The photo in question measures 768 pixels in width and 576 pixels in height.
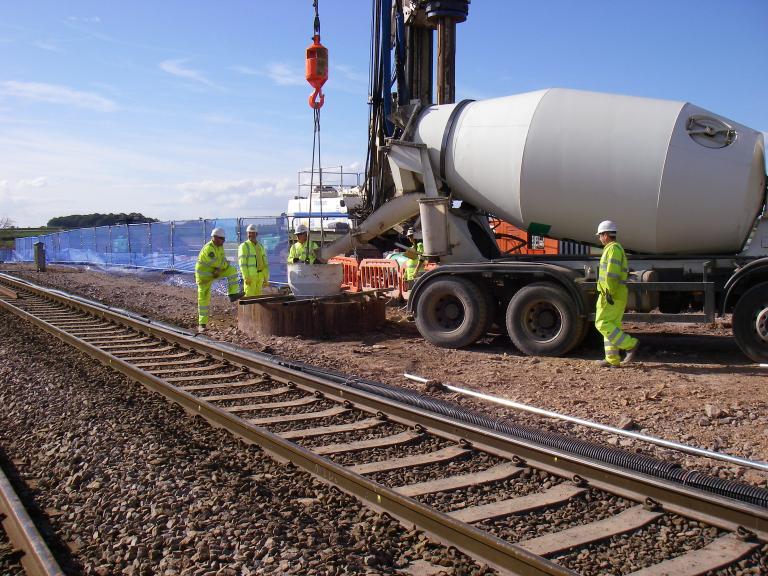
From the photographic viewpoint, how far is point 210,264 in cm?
1189

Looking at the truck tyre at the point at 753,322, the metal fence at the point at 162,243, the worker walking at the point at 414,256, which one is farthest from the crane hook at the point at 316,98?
the metal fence at the point at 162,243

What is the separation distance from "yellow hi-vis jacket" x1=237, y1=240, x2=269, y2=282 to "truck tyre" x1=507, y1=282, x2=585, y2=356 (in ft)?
15.6

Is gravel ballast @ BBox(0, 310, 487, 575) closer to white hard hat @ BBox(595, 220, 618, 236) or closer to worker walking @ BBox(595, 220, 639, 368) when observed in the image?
worker walking @ BBox(595, 220, 639, 368)

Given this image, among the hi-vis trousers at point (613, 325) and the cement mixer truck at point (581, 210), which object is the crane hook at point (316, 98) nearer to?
the cement mixer truck at point (581, 210)

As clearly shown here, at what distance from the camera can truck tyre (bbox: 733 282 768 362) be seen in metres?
7.99

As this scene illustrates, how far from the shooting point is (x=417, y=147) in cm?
1059

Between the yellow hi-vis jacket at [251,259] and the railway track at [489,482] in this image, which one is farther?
the yellow hi-vis jacket at [251,259]

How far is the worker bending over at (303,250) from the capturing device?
11.8 metres

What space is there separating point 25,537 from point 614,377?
20.1ft

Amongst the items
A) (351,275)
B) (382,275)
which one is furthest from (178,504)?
(351,275)

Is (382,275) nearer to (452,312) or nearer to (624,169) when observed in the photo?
(452,312)

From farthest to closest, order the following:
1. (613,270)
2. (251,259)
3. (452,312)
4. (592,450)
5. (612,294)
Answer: (251,259) → (452,312) → (612,294) → (613,270) → (592,450)

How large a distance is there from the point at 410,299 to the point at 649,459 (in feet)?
19.0

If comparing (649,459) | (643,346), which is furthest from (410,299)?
(649,459)
